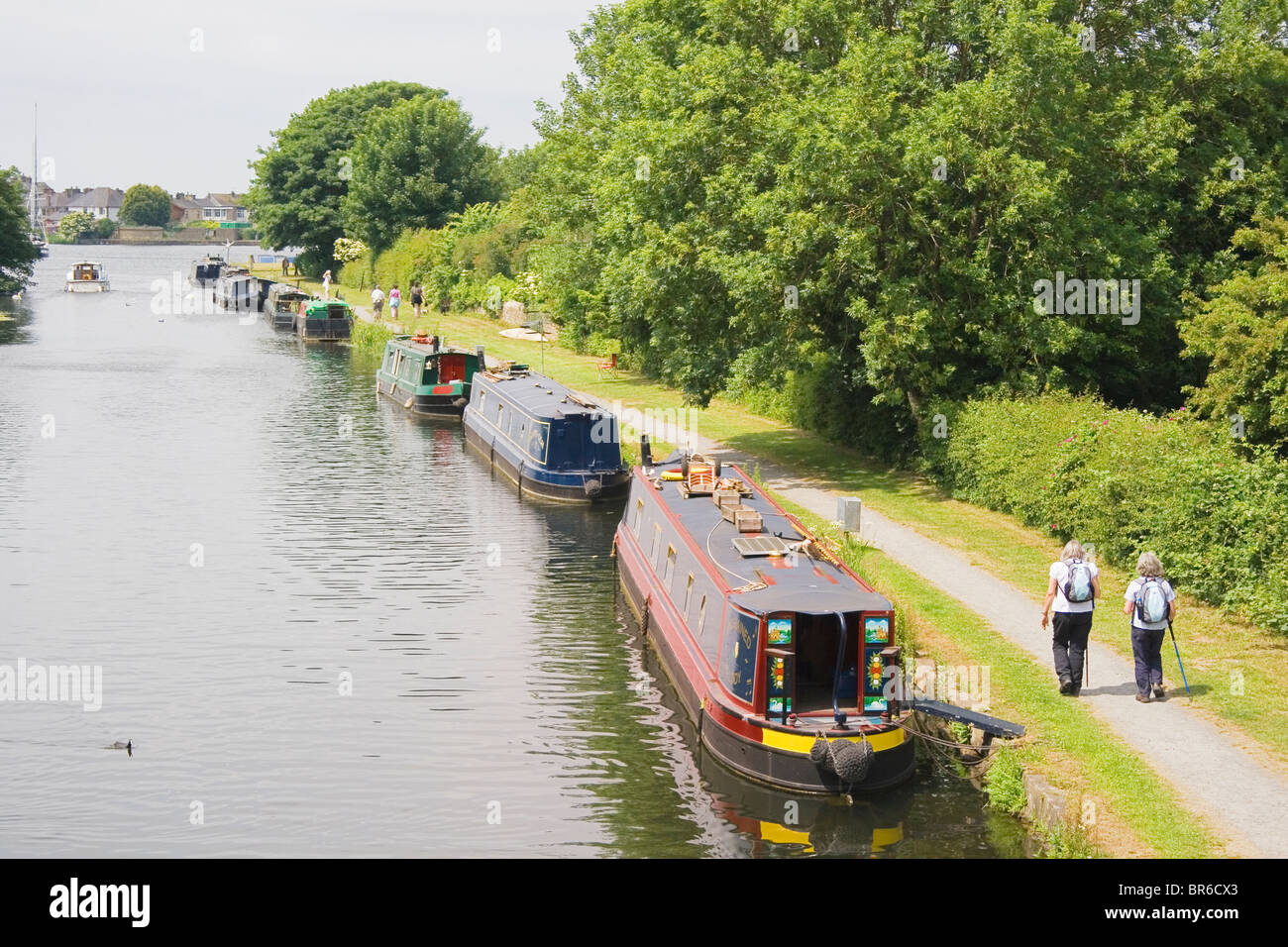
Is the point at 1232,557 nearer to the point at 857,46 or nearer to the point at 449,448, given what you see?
the point at 857,46

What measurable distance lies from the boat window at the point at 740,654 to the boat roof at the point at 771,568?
19 cm

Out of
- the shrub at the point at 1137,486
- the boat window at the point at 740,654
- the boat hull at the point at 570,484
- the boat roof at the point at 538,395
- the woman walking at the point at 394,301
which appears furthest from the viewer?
the woman walking at the point at 394,301

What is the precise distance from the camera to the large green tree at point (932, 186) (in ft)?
91.1

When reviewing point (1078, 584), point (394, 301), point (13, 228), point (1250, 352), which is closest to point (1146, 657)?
point (1078, 584)

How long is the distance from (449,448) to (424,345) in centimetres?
816

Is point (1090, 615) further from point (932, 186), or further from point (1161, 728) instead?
point (932, 186)

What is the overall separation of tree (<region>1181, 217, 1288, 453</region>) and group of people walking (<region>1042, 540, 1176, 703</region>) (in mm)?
8481

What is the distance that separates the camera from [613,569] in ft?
89.0

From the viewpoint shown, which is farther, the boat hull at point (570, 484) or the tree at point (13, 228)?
the tree at point (13, 228)

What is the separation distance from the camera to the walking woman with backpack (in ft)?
55.3

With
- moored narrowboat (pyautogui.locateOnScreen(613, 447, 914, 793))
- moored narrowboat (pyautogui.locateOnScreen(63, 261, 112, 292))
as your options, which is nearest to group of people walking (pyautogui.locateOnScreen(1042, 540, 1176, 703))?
moored narrowboat (pyautogui.locateOnScreen(613, 447, 914, 793))

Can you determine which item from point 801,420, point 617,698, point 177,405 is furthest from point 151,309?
point 617,698

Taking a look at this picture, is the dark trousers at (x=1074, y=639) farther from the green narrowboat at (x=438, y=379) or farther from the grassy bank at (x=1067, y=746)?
the green narrowboat at (x=438, y=379)

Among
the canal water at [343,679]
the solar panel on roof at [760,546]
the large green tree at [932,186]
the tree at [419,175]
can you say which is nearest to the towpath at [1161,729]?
the canal water at [343,679]
